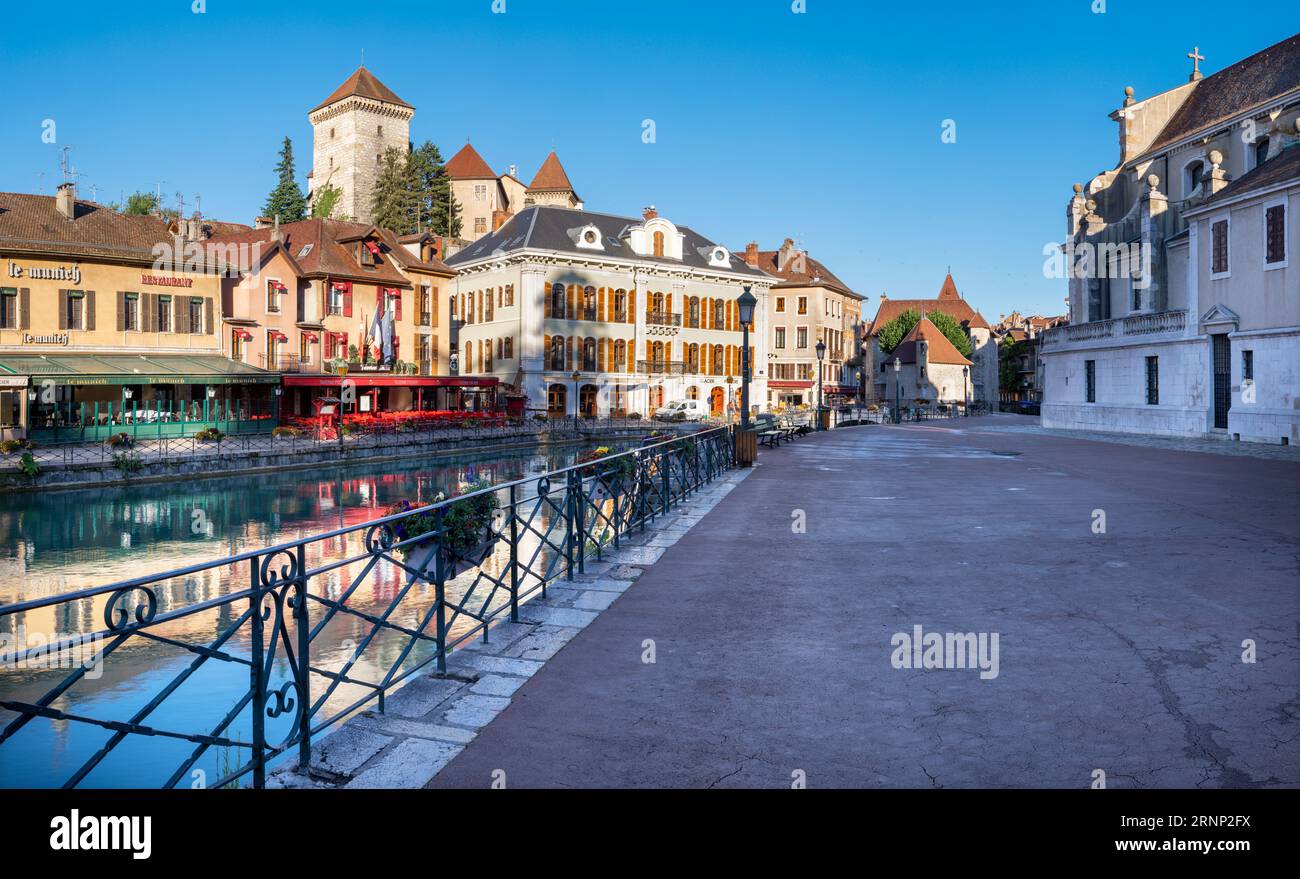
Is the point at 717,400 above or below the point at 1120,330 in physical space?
below

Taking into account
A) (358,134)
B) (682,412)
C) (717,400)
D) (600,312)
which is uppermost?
(358,134)

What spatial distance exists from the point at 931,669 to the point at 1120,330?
38.7 metres

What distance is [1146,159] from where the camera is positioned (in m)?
45.7

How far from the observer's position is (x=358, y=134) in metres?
88.6

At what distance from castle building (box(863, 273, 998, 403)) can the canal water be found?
3207 inches

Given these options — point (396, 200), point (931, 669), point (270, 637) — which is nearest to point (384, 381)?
point (270, 637)

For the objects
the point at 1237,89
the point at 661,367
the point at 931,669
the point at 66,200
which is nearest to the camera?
the point at 931,669

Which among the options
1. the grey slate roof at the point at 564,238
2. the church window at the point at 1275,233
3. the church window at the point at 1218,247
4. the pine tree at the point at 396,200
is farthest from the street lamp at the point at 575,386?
the church window at the point at 1275,233

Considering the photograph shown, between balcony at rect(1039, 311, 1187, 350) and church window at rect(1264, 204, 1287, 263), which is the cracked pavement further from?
balcony at rect(1039, 311, 1187, 350)

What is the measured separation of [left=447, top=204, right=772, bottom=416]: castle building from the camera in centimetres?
5447

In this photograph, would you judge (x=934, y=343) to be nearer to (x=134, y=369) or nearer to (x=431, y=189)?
(x=431, y=189)

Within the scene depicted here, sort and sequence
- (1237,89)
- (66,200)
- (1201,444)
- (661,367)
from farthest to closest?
1. (661,367)
2. (1237,89)
3. (66,200)
4. (1201,444)

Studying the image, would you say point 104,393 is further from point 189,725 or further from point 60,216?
point 189,725
